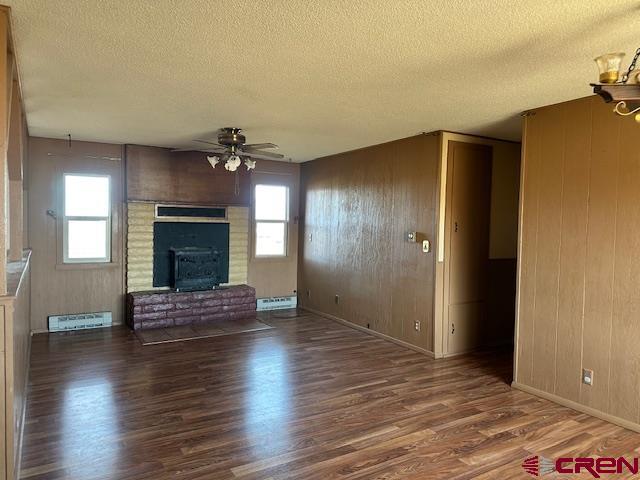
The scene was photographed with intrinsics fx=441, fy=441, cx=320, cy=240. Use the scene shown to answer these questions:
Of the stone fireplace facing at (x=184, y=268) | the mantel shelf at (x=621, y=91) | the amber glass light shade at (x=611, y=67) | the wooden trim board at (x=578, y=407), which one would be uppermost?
the amber glass light shade at (x=611, y=67)

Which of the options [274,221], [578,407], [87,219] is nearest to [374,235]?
A: [274,221]

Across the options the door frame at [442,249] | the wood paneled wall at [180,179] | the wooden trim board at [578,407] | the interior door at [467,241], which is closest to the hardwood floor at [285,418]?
the wooden trim board at [578,407]

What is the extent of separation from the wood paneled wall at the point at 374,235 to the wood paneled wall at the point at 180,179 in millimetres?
1272

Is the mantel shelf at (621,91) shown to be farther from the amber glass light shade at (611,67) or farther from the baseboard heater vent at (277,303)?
the baseboard heater vent at (277,303)

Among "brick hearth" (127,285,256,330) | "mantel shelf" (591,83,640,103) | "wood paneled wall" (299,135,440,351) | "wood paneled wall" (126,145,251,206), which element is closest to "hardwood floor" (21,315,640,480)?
"wood paneled wall" (299,135,440,351)

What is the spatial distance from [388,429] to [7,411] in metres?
2.30

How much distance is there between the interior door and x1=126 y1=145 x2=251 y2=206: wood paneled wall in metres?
3.37

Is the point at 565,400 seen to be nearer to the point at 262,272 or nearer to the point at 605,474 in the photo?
the point at 605,474

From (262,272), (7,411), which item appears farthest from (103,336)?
(7,411)

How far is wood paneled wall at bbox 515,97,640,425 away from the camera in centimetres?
320

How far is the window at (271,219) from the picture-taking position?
287 inches

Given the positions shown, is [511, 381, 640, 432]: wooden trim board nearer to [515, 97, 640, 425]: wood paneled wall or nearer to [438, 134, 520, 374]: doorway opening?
[515, 97, 640, 425]: wood paneled wall

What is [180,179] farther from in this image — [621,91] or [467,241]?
[621,91]

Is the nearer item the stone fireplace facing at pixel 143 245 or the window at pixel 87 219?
the window at pixel 87 219
